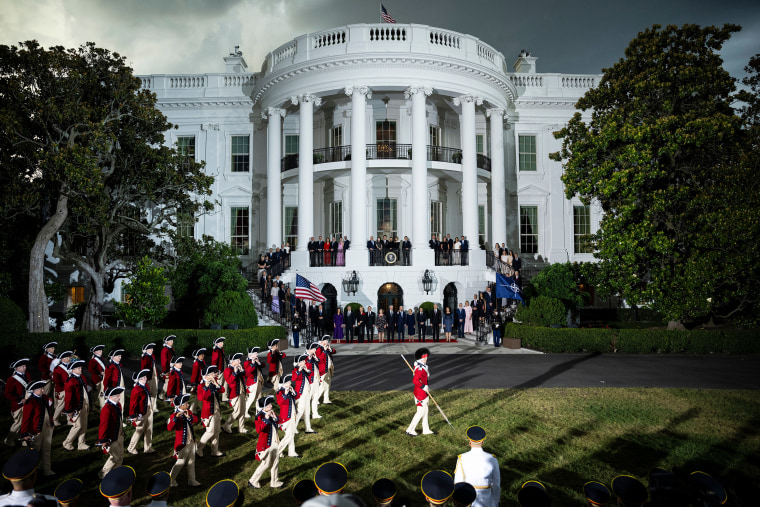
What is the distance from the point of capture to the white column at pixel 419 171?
24.2 meters

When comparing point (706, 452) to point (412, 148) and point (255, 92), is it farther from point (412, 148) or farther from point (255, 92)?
point (255, 92)

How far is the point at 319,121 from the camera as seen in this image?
29906 mm

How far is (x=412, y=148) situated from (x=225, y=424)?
18683 mm

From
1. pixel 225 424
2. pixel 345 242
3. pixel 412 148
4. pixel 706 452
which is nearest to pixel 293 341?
pixel 345 242

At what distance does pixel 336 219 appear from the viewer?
96.1 feet

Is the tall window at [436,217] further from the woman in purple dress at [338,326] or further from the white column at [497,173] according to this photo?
the woman in purple dress at [338,326]

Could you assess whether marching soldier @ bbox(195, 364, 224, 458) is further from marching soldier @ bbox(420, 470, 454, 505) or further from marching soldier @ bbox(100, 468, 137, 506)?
marching soldier @ bbox(420, 470, 454, 505)

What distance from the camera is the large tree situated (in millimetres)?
17016

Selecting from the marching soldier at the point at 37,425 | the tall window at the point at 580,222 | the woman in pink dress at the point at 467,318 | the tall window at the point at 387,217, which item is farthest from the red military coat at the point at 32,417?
the tall window at the point at 580,222

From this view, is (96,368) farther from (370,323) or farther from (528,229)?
(528,229)

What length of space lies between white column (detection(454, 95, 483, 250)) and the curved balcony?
1.60 meters

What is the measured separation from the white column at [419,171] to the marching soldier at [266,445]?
56.4 ft

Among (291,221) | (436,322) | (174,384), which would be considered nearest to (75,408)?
(174,384)

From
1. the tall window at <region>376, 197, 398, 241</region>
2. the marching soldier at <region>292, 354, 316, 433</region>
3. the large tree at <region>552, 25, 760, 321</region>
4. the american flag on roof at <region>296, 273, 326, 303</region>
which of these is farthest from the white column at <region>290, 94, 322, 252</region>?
the marching soldier at <region>292, 354, 316, 433</region>
